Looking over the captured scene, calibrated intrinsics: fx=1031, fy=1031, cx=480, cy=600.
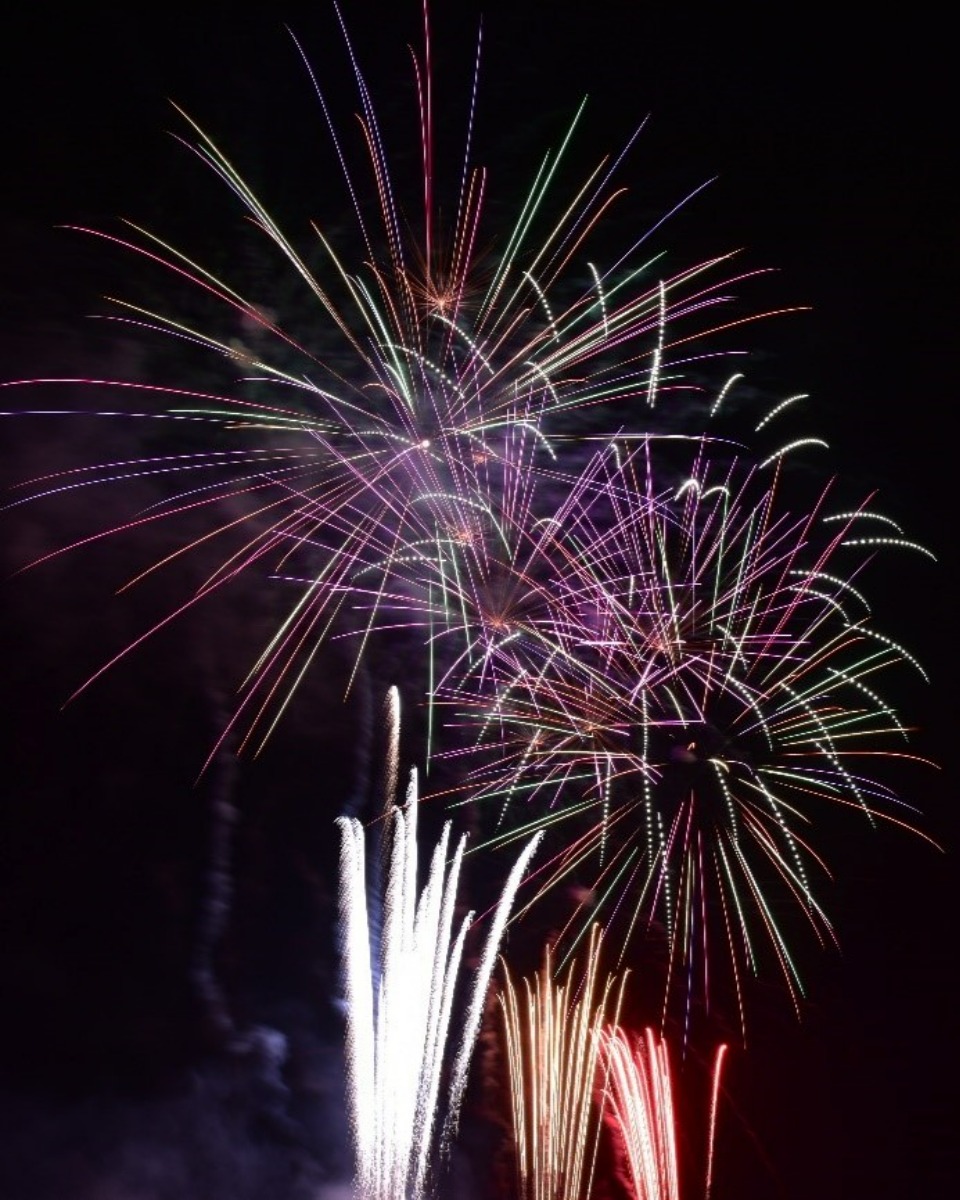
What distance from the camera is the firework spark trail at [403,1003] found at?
5918mm

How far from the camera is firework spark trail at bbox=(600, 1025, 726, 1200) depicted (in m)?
6.50

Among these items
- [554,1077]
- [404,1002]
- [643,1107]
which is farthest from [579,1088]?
[404,1002]

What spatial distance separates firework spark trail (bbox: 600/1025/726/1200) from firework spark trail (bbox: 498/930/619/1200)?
0.16 meters

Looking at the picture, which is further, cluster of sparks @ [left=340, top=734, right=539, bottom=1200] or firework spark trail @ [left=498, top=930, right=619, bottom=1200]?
firework spark trail @ [left=498, top=930, right=619, bottom=1200]

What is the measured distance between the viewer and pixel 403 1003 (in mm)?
5898

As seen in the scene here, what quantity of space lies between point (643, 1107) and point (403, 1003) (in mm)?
1796

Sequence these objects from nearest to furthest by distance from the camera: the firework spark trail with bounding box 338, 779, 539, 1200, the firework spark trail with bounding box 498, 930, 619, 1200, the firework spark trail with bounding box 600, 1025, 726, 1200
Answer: the firework spark trail with bounding box 338, 779, 539, 1200 → the firework spark trail with bounding box 498, 930, 619, 1200 → the firework spark trail with bounding box 600, 1025, 726, 1200

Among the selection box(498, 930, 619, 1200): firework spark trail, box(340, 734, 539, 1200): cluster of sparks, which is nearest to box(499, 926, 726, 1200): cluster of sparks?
box(498, 930, 619, 1200): firework spark trail

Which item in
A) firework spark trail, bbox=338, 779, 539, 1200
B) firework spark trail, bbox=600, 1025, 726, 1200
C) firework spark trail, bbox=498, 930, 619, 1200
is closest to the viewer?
firework spark trail, bbox=338, 779, 539, 1200

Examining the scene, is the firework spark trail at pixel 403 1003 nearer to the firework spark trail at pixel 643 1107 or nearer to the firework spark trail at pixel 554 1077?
the firework spark trail at pixel 554 1077

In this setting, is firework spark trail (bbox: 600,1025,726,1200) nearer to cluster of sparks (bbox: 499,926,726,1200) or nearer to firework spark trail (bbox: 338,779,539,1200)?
cluster of sparks (bbox: 499,926,726,1200)

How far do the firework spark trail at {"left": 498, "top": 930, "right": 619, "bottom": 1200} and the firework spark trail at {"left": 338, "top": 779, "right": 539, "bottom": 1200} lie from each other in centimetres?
37

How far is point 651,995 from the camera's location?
716 centimetres

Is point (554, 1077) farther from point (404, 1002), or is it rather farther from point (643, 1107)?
Answer: point (404, 1002)
